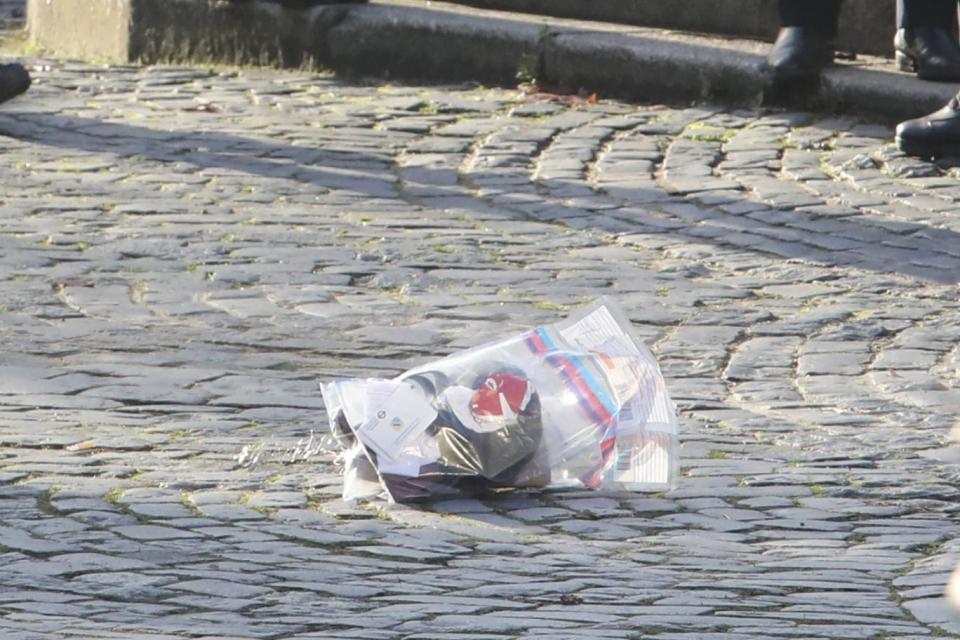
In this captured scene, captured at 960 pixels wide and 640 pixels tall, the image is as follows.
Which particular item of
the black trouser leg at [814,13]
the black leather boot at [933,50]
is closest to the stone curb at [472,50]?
the black leather boot at [933,50]

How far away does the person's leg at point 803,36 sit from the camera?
8.13 m

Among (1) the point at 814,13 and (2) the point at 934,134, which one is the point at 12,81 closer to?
(1) the point at 814,13

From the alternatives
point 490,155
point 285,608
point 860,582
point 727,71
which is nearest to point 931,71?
point 727,71

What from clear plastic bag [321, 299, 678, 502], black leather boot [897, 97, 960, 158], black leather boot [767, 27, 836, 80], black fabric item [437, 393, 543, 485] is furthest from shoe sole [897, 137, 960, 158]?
black fabric item [437, 393, 543, 485]

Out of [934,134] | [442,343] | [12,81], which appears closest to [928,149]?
[934,134]

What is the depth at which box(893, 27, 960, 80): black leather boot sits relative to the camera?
777 centimetres

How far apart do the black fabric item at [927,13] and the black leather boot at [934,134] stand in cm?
55

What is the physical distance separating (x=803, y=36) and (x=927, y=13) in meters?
0.56

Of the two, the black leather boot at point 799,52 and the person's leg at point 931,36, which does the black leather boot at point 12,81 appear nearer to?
the black leather boot at point 799,52

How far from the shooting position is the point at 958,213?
6.55 meters

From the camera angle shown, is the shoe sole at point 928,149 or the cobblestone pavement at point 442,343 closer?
the cobblestone pavement at point 442,343

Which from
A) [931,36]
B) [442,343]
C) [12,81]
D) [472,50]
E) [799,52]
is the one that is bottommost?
[442,343]

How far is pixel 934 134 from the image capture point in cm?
723

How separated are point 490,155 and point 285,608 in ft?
15.4
